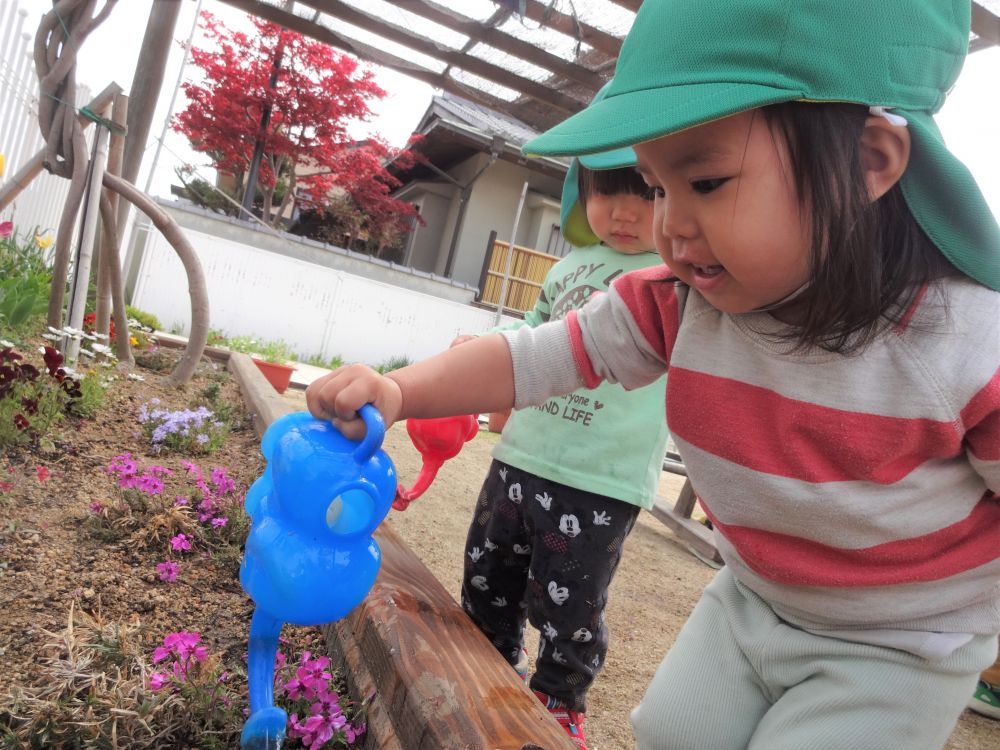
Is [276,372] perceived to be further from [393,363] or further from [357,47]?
[393,363]

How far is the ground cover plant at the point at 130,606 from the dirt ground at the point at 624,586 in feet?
2.48

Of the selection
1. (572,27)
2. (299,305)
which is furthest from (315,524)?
(299,305)

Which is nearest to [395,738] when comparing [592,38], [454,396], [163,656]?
[163,656]

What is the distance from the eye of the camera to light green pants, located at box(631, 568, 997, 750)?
1013mm

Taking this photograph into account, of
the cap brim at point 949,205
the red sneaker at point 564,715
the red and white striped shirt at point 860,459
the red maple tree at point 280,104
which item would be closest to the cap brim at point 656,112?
the cap brim at point 949,205

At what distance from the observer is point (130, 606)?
1439mm

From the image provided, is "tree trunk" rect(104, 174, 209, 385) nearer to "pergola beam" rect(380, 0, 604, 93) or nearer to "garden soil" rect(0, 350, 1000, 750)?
"garden soil" rect(0, 350, 1000, 750)

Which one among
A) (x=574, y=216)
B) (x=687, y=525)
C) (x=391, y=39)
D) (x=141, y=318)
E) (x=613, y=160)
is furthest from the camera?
(x=141, y=318)

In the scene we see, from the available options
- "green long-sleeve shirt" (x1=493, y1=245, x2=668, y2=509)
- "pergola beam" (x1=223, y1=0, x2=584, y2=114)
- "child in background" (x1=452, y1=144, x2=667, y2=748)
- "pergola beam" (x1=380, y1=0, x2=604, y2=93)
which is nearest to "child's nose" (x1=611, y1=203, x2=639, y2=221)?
"child in background" (x1=452, y1=144, x2=667, y2=748)

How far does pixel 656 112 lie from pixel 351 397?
0.51 m

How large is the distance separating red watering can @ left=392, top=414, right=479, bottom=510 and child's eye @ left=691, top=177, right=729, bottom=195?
2.73 ft

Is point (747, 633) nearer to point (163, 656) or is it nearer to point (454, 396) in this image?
point (454, 396)

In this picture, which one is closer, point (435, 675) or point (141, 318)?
point (435, 675)

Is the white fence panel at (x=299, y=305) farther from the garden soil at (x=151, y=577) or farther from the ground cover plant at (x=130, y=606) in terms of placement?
the ground cover plant at (x=130, y=606)
